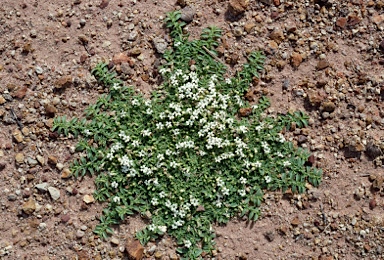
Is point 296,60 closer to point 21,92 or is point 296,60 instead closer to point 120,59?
point 120,59

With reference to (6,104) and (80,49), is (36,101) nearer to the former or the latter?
(6,104)

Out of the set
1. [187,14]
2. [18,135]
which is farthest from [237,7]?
[18,135]

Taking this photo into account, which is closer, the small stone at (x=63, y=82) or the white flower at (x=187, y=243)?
the white flower at (x=187, y=243)

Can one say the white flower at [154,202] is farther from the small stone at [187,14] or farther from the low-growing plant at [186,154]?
the small stone at [187,14]

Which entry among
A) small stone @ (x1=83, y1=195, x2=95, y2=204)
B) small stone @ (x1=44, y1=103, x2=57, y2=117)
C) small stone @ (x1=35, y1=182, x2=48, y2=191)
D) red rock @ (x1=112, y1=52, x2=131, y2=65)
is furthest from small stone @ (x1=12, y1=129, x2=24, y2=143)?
red rock @ (x1=112, y1=52, x2=131, y2=65)

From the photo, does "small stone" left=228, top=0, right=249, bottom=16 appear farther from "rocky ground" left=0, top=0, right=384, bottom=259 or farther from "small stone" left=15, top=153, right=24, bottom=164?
"small stone" left=15, top=153, right=24, bottom=164

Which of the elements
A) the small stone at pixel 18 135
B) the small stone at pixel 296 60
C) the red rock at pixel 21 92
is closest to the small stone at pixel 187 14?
the small stone at pixel 296 60

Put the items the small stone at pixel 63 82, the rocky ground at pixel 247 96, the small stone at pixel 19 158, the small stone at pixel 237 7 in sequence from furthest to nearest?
1. the small stone at pixel 237 7
2. the small stone at pixel 63 82
3. the small stone at pixel 19 158
4. the rocky ground at pixel 247 96
